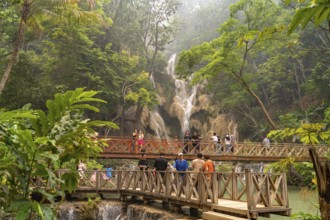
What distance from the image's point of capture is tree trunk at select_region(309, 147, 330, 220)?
3009mm

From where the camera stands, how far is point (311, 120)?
1121 inches

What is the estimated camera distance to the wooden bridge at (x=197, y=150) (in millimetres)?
18250

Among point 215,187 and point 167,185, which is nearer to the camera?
point 215,187

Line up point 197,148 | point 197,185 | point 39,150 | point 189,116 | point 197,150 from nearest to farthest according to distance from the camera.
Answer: point 39,150 < point 197,185 < point 197,150 < point 197,148 < point 189,116

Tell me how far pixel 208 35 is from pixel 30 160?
4209cm

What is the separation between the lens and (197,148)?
1973 cm

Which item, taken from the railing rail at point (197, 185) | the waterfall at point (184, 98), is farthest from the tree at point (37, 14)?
the waterfall at point (184, 98)

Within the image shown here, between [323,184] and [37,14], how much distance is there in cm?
1518

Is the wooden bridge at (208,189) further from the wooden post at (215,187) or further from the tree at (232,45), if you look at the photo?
the tree at (232,45)

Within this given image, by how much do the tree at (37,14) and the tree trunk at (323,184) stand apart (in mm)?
13432

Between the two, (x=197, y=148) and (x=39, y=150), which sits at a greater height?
(x=197, y=148)

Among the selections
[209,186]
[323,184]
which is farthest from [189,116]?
[323,184]

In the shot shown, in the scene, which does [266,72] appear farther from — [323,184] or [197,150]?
[323,184]

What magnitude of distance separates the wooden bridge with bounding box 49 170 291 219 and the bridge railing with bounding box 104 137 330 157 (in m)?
3.59
